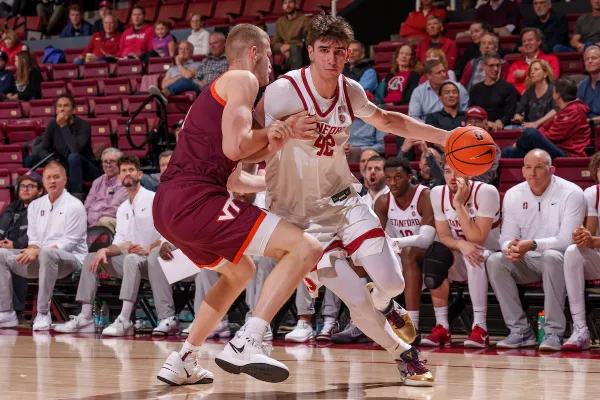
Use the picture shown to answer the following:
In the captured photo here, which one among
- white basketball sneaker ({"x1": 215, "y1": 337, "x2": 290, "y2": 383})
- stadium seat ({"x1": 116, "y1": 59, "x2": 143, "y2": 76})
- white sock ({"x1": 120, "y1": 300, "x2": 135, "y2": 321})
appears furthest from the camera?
stadium seat ({"x1": 116, "y1": 59, "x2": 143, "y2": 76})

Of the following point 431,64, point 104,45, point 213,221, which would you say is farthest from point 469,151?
point 104,45

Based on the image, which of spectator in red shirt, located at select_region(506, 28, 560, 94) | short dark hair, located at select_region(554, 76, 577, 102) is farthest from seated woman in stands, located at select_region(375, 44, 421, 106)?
short dark hair, located at select_region(554, 76, 577, 102)

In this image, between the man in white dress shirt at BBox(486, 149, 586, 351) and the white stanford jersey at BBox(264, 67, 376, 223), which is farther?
the man in white dress shirt at BBox(486, 149, 586, 351)

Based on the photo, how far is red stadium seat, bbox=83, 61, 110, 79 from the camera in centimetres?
1420

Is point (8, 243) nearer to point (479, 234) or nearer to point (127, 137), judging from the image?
point (127, 137)

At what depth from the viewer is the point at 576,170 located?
7824mm

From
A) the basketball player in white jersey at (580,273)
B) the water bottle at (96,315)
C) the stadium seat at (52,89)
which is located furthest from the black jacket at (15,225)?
the basketball player in white jersey at (580,273)

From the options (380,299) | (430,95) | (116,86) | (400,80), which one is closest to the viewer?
(380,299)

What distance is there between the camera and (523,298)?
280 inches

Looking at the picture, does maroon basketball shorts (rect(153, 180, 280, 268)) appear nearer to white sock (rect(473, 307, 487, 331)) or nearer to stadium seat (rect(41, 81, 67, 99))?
white sock (rect(473, 307, 487, 331))

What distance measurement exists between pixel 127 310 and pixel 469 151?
4.47 meters

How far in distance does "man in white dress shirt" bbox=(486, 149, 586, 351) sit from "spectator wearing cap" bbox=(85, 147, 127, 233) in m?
4.14

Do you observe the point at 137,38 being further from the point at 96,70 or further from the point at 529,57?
the point at 529,57

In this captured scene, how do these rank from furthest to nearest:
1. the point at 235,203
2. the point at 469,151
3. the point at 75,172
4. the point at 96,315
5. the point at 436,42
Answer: the point at 436,42
the point at 75,172
the point at 96,315
the point at 469,151
the point at 235,203
